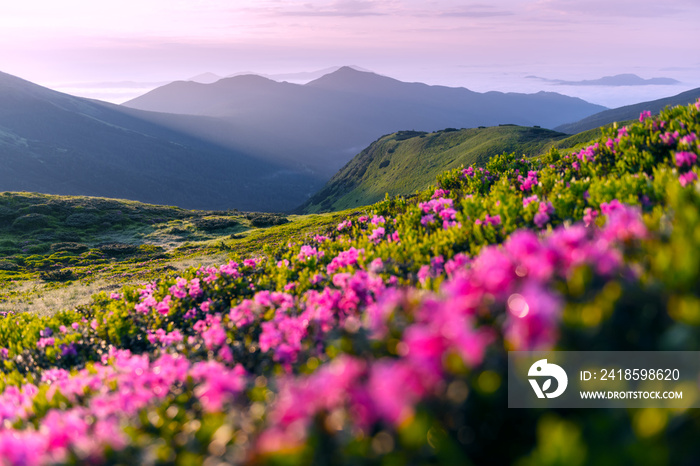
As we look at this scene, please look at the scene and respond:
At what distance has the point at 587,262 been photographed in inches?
110

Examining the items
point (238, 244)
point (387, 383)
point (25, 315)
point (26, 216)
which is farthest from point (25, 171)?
point (387, 383)

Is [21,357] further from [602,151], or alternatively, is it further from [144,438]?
[602,151]

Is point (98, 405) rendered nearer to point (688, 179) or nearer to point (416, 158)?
point (688, 179)

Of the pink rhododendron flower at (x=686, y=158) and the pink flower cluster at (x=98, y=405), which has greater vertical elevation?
the pink rhododendron flower at (x=686, y=158)

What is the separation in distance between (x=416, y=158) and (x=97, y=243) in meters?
83.6

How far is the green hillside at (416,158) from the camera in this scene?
279ft

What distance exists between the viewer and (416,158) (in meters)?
110

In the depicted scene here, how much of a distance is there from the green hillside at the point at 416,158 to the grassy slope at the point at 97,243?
1733 inches

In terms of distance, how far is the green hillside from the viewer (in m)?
85.1

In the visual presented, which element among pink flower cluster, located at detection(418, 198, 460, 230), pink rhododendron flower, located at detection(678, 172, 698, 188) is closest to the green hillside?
pink flower cluster, located at detection(418, 198, 460, 230)

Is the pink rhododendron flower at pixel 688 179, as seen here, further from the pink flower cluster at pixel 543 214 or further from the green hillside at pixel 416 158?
the green hillside at pixel 416 158

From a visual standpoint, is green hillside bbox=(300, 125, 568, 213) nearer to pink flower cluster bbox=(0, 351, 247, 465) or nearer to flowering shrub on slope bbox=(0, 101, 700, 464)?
flowering shrub on slope bbox=(0, 101, 700, 464)

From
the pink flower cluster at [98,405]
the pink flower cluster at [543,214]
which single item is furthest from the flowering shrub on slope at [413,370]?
the pink flower cluster at [543,214]

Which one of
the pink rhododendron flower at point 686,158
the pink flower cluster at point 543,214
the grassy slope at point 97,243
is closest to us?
the pink flower cluster at point 543,214
